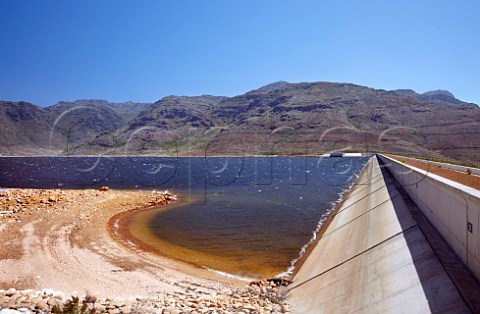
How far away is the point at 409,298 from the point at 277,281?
7529 millimetres

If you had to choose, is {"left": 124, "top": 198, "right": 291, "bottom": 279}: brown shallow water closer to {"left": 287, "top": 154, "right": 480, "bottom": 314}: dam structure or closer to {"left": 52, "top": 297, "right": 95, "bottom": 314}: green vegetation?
{"left": 287, "top": 154, "right": 480, "bottom": 314}: dam structure

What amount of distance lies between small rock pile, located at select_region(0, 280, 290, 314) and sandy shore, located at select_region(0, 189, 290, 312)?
1.53ft

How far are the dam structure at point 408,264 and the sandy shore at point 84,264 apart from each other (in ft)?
11.9

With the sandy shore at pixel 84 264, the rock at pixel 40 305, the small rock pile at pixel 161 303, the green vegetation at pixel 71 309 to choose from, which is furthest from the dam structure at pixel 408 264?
the rock at pixel 40 305

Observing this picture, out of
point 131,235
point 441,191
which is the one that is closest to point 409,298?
point 441,191

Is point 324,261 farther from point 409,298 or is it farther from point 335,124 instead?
point 335,124

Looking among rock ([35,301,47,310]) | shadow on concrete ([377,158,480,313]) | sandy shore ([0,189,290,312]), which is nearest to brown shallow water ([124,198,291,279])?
sandy shore ([0,189,290,312])

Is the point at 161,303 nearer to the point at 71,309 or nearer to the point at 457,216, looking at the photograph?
the point at 71,309

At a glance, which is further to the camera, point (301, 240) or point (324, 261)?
point (301, 240)

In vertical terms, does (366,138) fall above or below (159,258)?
above

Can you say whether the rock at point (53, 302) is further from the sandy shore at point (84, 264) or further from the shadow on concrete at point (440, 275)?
the shadow on concrete at point (440, 275)

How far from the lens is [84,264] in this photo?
51.3 ft

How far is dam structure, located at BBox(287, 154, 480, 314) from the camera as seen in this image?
695cm

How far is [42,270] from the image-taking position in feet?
47.2
